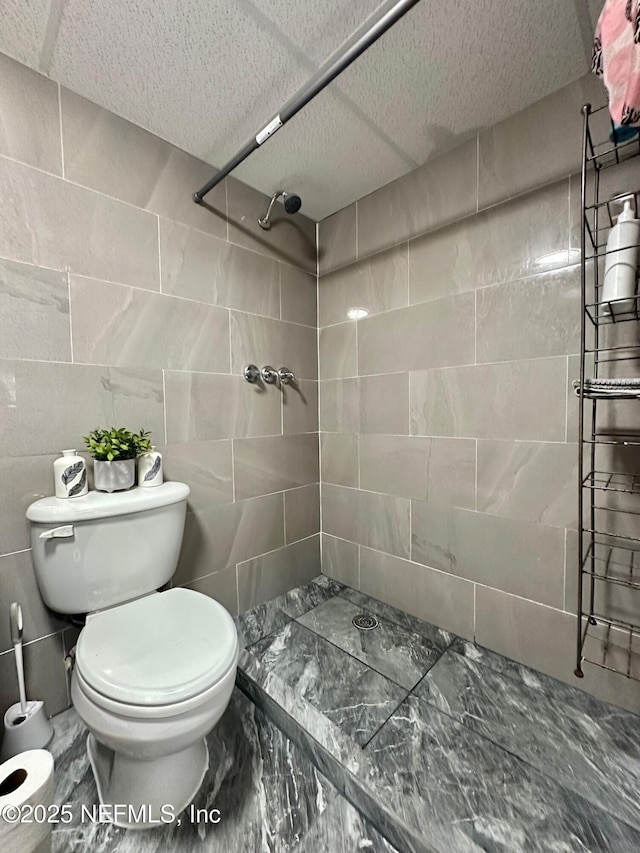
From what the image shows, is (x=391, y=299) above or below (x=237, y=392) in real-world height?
above

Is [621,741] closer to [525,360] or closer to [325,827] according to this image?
[325,827]

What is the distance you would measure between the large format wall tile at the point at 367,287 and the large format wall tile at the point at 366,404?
33cm

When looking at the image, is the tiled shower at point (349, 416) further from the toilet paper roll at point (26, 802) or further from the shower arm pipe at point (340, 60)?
the shower arm pipe at point (340, 60)

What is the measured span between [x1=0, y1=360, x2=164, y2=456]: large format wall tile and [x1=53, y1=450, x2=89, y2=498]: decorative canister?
0.09m

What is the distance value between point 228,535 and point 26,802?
0.92m

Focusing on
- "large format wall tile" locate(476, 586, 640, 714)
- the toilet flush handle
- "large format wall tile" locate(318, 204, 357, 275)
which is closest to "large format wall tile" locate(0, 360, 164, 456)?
the toilet flush handle

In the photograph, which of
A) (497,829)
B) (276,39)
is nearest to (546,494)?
(497,829)

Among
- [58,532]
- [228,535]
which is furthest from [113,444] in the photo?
[228,535]

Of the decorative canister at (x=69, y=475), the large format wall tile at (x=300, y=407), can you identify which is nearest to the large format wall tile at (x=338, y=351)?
the large format wall tile at (x=300, y=407)

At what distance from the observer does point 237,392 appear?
5.08ft

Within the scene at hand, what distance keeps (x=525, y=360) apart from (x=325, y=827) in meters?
1.45

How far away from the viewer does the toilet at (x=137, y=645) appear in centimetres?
75

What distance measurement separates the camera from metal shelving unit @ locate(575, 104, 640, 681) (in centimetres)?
101

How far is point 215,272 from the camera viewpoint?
1.46 metres
